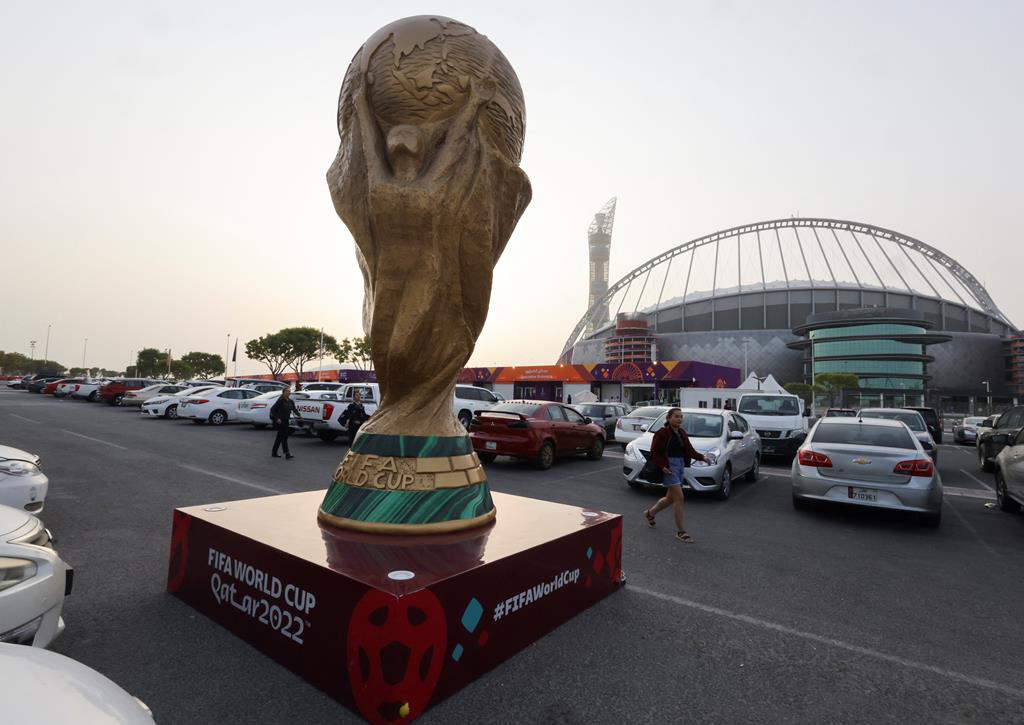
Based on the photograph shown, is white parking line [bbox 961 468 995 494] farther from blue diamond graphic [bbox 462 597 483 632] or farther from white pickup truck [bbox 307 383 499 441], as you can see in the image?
blue diamond graphic [bbox 462 597 483 632]

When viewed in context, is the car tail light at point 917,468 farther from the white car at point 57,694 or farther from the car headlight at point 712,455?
the white car at point 57,694

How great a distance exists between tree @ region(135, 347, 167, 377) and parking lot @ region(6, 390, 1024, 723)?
94903mm

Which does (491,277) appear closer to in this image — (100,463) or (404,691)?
(404,691)

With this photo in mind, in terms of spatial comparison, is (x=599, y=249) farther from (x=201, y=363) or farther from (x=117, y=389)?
(x=117, y=389)

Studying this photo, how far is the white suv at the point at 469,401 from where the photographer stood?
18000 millimetres

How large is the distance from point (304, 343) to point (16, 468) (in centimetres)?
5824

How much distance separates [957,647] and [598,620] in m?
2.32

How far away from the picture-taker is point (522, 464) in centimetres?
1215

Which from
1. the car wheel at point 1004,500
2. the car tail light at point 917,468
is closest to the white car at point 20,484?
the car tail light at point 917,468

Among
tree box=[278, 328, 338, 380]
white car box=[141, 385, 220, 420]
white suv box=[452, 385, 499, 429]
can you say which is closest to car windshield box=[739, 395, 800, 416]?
white suv box=[452, 385, 499, 429]

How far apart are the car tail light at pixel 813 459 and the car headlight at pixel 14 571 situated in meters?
8.11

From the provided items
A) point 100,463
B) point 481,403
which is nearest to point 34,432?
point 100,463

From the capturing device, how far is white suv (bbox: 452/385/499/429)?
59.1 ft

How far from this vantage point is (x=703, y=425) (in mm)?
9891
